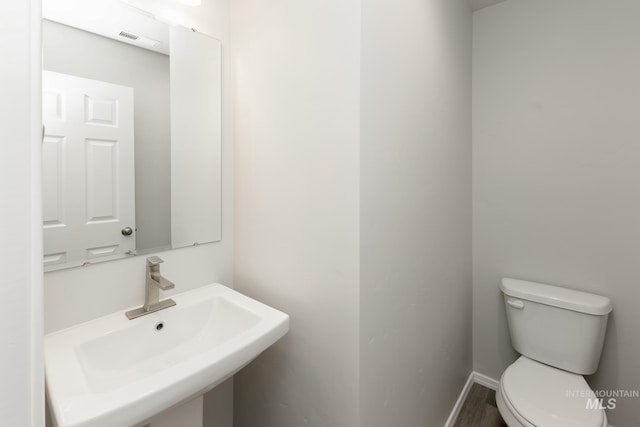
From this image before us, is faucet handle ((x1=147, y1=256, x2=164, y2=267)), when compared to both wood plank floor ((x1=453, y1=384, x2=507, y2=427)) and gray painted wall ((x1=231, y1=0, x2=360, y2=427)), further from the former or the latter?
wood plank floor ((x1=453, y1=384, x2=507, y2=427))

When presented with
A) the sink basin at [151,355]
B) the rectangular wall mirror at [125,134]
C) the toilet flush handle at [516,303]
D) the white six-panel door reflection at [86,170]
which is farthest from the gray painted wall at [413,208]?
the white six-panel door reflection at [86,170]

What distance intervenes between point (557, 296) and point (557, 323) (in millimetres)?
140

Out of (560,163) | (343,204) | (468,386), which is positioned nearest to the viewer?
(343,204)

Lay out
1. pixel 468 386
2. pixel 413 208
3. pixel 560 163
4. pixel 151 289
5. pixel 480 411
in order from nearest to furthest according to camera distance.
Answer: pixel 151 289 < pixel 413 208 < pixel 560 163 < pixel 480 411 < pixel 468 386

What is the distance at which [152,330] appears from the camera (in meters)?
1.00

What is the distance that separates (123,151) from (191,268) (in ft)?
A: 1.71

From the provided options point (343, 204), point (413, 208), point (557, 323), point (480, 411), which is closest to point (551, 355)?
point (557, 323)

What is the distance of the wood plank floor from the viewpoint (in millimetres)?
1654

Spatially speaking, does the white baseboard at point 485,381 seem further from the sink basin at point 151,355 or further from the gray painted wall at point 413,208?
the sink basin at point 151,355

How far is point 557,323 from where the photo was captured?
4.99 feet

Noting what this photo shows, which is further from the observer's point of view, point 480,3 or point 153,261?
point 480,3

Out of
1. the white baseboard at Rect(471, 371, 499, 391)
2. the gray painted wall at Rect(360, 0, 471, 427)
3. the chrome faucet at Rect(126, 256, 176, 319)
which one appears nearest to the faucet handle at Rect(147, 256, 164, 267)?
the chrome faucet at Rect(126, 256, 176, 319)

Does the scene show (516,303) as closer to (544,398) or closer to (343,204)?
(544,398)

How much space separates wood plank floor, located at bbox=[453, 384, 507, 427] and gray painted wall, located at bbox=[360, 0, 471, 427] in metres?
0.12
